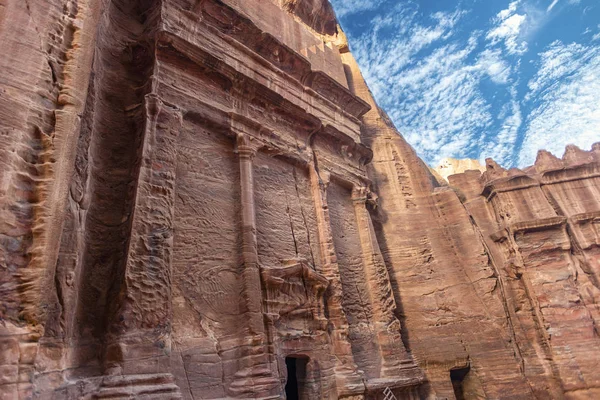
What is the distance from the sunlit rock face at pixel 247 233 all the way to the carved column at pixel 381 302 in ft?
0.16

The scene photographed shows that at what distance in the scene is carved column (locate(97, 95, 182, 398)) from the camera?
388 cm

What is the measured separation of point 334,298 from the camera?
717 cm

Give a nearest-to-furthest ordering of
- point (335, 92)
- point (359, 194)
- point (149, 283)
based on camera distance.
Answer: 1. point (149, 283)
2. point (359, 194)
3. point (335, 92)

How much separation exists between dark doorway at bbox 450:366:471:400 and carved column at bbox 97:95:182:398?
7274mm

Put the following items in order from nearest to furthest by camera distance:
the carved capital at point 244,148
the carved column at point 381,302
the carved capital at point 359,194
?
the carved capital at point 244,148, the carved column at point 381,302, the carved capital at point 359,194

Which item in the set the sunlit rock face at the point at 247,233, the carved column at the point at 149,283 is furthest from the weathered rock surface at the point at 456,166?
the carved column at the point at 149,283

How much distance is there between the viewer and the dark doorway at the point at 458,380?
28.7ft

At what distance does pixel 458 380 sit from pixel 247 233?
6730 mm

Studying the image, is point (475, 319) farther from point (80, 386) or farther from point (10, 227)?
point (10, 227)

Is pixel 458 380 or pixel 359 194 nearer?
pixel 458 380

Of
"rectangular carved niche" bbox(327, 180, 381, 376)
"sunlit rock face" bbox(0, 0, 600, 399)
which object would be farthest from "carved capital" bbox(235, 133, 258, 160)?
"rectangular carved niche" bbox(327, 180, 381, 376)

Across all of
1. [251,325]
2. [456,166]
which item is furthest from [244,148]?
[456,166]

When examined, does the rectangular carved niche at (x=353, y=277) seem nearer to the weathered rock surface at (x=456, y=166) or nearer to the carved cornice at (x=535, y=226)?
the carved cornice at (x=535, y=226)

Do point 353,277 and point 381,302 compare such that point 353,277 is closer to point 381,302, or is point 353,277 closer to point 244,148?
point 381,302
